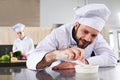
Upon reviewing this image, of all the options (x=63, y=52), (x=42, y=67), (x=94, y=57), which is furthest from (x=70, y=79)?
(x=94, y=57)

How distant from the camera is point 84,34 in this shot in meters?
1.05

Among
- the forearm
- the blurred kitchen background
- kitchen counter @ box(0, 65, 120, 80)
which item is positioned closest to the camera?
kitchen counter @ box(0, 65, 120, 80)

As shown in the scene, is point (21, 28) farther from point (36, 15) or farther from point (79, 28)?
point (79, 28)

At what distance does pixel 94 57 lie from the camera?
1.18 m

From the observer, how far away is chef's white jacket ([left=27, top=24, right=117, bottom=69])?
3.53 ft

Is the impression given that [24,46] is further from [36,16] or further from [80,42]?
[80,42]

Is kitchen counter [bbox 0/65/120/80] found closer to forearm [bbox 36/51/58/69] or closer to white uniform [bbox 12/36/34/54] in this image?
forearm [bbox 36/51/58/69]

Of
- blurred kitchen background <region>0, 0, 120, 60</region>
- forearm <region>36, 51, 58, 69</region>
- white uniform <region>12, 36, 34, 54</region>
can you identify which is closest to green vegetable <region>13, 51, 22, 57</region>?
white uniform <region>12, 36, 34, 54</region>

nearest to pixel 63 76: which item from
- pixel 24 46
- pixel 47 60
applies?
pixel 47 60

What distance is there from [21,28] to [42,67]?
1.52 meters

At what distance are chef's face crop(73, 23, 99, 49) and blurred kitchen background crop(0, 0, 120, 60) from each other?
108cm

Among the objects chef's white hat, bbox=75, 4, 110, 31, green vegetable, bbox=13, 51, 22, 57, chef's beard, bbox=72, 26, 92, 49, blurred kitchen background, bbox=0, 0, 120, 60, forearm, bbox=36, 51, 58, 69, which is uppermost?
blurred kitchen background, bbox=0, 0, 120, 60

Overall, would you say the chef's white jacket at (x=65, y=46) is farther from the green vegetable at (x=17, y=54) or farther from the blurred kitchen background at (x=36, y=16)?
the green vegetable at (x=17, y=54)

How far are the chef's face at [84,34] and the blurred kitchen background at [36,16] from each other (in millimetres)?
1076
